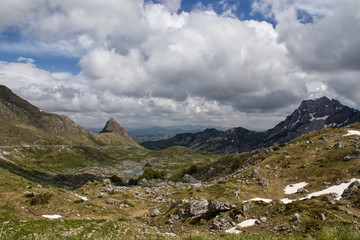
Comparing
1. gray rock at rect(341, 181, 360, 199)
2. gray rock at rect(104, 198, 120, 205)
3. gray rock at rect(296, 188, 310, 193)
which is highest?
gray rock at rect(341, 181, 360, 199)

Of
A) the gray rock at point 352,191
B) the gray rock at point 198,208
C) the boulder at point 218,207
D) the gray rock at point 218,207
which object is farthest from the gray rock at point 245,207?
the gray rock at point 352,191

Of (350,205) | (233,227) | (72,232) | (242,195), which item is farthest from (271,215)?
(72,232)

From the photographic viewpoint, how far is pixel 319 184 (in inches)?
1998

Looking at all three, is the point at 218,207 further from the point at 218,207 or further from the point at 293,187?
the point at 293,187

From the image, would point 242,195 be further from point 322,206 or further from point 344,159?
point 344,159

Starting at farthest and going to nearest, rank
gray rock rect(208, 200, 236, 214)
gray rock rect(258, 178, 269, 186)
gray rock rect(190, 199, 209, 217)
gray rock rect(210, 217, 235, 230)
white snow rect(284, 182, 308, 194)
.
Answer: gray rock rect(258, 178, 269, 186) → white snow rect(284, 182, 308, 194) → gray rock rect(190, 199, 209, 217) → gray rock rect(208, 200, 236, 214) → gray rock rect(210, 217, 235, 230)


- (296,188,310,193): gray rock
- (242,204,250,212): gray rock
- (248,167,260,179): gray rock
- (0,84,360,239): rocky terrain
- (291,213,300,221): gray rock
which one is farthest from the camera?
(248,167,260,179): gray rock

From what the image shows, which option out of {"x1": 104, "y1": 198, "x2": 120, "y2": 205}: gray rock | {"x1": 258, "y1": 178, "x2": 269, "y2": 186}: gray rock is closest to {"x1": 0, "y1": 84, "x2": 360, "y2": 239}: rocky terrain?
{"x1": 258, "y1": 178, "x2": 269, "y2": 186}: gray rock

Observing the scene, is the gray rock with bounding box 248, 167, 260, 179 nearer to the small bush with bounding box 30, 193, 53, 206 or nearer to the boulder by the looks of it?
the boulder

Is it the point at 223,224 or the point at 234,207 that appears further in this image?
the point at 234,207

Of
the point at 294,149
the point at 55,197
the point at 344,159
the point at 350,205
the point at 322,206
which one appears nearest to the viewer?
the point at 322,206

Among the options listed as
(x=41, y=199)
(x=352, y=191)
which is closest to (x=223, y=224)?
(x=352, y=191)

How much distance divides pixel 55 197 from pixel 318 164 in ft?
235

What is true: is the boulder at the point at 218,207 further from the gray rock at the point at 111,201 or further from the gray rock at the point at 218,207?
the gray rock at the point at 111,201
